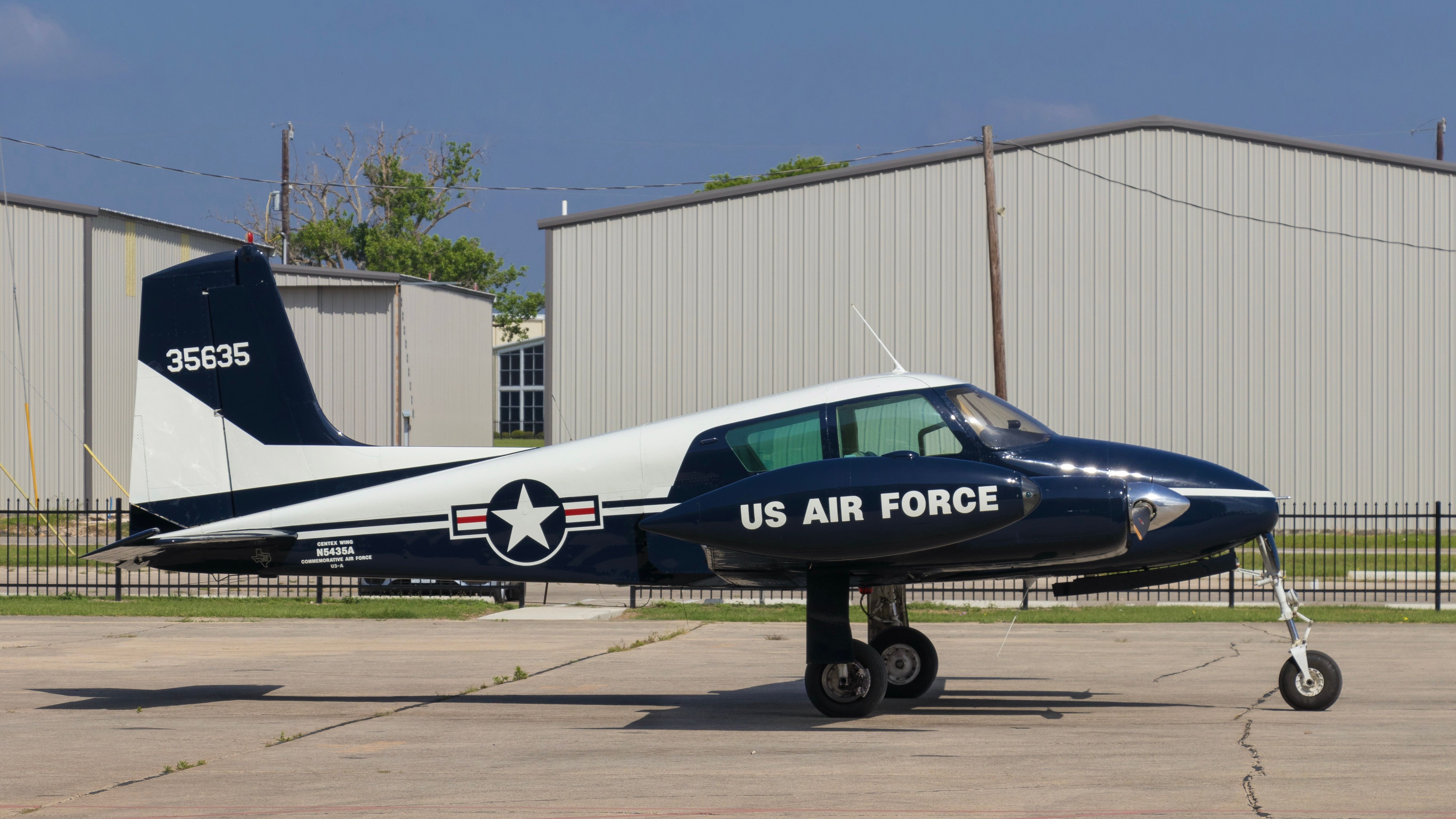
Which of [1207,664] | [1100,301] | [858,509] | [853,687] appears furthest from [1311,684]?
[1100,301]

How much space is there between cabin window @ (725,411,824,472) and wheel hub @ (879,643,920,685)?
2.11 meters

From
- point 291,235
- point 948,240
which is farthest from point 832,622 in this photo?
point 291,235

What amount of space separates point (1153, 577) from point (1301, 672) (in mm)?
1249

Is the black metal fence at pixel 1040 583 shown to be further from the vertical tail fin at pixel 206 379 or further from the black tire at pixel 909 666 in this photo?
the vertical tail fin at pixel 206 379

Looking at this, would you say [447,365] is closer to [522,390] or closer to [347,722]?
[347,722]

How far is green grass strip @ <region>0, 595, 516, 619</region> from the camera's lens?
1767cm

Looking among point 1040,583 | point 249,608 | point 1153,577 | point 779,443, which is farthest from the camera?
point 1040,583

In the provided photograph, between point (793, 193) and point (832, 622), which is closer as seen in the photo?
point (832, 622)

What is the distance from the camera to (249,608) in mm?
18562

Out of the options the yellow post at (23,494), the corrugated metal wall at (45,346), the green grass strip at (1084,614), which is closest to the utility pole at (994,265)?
the green grass strip at (1084,614)

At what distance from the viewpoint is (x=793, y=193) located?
32.1 m

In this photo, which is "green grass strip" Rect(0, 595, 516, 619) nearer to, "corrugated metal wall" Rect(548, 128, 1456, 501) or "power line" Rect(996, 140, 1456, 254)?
"corrugated metal wall" Rect(548, 128, 1456, 501)

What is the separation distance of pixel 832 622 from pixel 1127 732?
221 cm

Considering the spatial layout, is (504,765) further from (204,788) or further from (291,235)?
(291,235)
